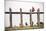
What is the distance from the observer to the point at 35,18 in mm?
1327

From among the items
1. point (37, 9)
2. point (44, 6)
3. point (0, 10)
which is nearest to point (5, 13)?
point (0, 10)

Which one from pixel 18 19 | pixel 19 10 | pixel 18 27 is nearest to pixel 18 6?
pixel 19 10

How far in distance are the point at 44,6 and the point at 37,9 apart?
4.4 inches

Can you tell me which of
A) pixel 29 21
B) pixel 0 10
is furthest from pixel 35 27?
pixel 0 10

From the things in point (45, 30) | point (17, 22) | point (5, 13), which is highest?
point (5, 13)

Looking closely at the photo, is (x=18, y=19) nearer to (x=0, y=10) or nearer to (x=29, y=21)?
(x=29, y=21)

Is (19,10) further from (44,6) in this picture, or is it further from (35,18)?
(44,6)

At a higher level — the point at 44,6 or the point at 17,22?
the point at 44,6

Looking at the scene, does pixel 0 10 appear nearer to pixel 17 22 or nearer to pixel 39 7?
pixel 17 22

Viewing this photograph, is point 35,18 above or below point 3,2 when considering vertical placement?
below

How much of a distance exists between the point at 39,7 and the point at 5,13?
512 millimetres

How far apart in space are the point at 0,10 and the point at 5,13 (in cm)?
8

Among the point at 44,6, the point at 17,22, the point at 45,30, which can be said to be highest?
the point at 44,6

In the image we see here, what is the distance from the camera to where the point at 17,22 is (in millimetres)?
1307
